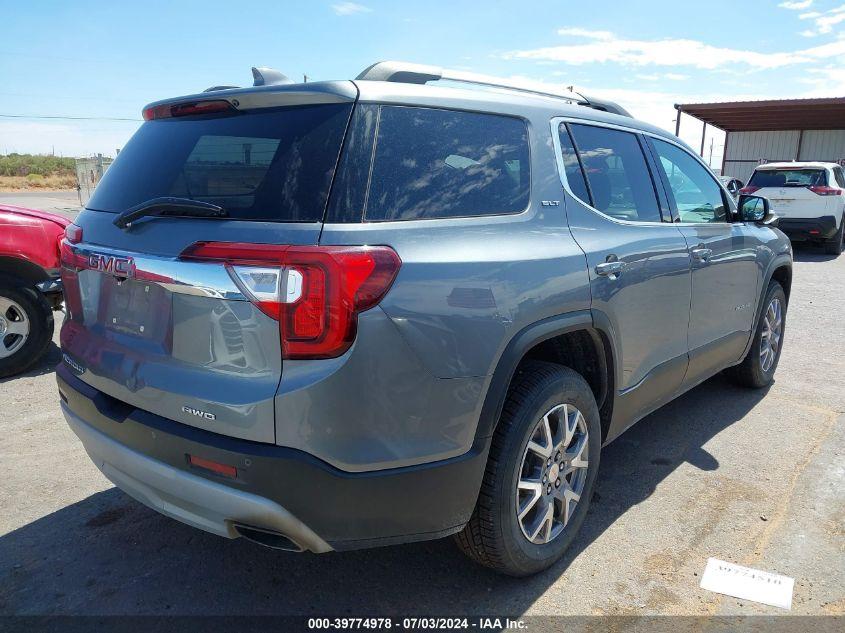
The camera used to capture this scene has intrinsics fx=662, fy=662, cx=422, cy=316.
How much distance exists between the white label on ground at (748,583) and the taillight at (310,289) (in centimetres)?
192

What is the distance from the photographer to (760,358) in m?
4.98

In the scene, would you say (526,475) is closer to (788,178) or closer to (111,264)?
(111,264)

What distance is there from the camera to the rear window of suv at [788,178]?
528 inches

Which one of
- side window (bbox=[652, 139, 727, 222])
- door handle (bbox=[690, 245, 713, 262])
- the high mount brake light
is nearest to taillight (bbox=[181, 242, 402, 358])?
the high mount brake light

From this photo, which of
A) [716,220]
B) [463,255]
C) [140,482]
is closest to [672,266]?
[716,220]

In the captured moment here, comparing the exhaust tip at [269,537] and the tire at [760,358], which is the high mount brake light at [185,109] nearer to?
the exhaust tip at [269,537]

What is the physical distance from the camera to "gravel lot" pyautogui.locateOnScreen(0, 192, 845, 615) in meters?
2.61

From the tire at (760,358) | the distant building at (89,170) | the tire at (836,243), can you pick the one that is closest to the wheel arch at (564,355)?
the tire at (760,358)

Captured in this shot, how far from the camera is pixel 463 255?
7.39 feet

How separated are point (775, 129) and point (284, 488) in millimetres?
29687

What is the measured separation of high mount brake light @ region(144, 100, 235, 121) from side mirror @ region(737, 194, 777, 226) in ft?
11.7

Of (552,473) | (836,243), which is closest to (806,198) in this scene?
(836,243)

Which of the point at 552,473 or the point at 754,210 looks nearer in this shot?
the point at 552,473

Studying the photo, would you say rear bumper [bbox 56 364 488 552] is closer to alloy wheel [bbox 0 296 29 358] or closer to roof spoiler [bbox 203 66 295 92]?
Answer: roof spoiler [bbox 203 66 295 92]
